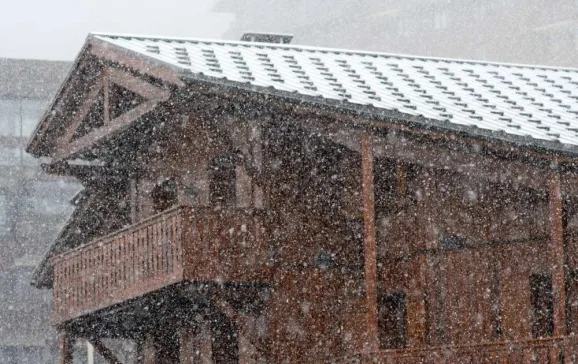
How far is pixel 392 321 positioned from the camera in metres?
17.7

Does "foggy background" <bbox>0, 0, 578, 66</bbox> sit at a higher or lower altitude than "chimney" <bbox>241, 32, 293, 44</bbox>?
higher

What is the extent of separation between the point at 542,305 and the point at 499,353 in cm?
362

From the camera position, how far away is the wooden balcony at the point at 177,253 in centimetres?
1605

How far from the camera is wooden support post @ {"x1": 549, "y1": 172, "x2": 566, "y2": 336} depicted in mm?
13768

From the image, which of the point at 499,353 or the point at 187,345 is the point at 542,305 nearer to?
the point at 499,353

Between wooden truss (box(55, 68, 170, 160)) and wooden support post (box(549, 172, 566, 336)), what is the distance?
518 centimetres

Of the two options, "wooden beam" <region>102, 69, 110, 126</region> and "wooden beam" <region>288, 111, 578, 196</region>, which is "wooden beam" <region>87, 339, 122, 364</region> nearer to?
"wooden beam" <region>102, 69, 110, 126</region>

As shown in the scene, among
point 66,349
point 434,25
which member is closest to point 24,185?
point 66,349

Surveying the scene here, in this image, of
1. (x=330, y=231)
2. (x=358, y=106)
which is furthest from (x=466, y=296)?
(x=358, y=106)

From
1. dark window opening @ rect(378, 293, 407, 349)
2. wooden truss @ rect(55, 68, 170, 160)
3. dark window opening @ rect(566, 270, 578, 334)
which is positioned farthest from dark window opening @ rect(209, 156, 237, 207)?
dark window opening @ rect(566, 270, 578, 334)

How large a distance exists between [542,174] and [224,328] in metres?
6.34

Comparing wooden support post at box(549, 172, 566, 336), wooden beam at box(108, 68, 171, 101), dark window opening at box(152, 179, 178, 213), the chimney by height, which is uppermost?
the chimney

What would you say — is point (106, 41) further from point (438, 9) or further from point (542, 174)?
point (438, 9)

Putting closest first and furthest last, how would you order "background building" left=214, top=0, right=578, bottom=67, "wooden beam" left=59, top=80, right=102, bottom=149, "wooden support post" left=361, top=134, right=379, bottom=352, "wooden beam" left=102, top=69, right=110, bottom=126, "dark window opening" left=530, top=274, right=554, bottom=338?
"wooden support post" left=361, top=134, right=379, bottom=352 → "dark window opening" left=530, top=274, right=554, bottom=338 → "wooden beam" left=102, top=69, right=110, bottom=126 → "wooden beam" left=59, top=80, right=102, bottom=149 → "background building" left=214, top=0, right=578, bottom=67
